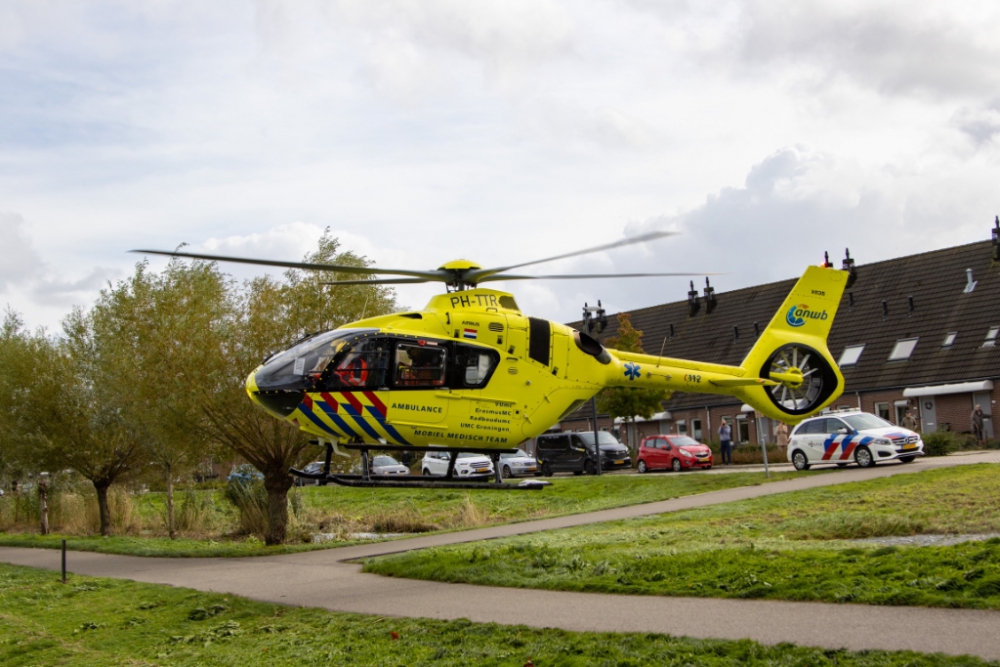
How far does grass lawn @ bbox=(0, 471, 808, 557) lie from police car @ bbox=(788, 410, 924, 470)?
4.73 feet

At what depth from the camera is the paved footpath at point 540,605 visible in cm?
891

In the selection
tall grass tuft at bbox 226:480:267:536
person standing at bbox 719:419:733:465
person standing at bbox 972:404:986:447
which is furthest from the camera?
person standing at bbox 719:419:733:465

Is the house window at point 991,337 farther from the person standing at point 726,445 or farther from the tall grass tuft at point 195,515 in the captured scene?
the tall grass tuft at point 195,515

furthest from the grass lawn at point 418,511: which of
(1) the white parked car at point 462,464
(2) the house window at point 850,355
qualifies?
(2) the house window at point 850,355

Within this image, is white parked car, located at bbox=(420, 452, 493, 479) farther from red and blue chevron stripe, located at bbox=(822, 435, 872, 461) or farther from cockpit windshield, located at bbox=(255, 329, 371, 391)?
cockpit windshield, located at bbox=(255, 329, 371, 391)

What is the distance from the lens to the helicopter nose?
49.0 ft

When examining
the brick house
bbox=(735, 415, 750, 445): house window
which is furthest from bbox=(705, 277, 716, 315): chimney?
bbox=(735, 415, 750, 445): house window

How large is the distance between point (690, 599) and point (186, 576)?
392 inches

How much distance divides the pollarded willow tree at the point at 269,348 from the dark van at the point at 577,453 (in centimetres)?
1960

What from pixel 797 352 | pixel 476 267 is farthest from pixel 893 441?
pixel 476 267

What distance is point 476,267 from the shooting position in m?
15.9

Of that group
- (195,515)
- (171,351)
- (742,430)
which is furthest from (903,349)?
(171,351)

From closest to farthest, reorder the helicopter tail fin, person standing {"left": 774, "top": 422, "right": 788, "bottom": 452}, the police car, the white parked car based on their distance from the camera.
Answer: the helicopter tail fin < the police car < person standing {"left": 774, "top": 422, "right": 788, "bottom": 452} < the white parked car

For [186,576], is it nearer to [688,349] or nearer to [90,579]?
[90,579]
